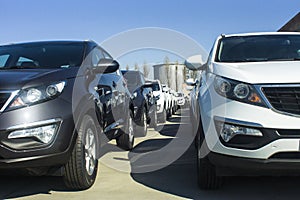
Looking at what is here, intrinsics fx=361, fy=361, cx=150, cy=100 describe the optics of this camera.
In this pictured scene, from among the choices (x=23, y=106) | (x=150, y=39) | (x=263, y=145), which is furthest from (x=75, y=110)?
(x=150, y=39)

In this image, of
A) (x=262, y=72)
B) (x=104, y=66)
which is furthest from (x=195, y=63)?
(x=262, y=72)

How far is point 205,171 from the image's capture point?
3.69 m

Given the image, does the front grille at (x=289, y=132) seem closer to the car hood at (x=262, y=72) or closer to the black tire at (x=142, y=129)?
the car hood at (x=262, y=72)

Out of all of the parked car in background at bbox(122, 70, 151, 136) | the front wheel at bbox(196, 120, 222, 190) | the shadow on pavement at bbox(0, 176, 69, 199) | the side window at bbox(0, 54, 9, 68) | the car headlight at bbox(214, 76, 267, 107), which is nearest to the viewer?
the car headlight at bbox(214, 76, 267, 107)

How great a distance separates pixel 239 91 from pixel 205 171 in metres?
0.94

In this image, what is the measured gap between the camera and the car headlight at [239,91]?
10.5ft

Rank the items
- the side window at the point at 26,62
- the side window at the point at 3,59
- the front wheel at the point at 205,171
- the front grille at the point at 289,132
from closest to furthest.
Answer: the front grille at the point at 289,132 < the front wheel at the point at 205,171 < the side window at the point at 26,62 < the side window at the point at 3,59

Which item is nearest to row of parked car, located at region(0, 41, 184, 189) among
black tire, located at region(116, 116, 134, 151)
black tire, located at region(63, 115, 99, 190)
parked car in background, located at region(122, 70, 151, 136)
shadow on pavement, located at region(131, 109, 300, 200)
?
black tire, located at region(63, 115, 99, 190)

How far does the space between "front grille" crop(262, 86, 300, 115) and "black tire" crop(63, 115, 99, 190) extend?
1854 millimetres

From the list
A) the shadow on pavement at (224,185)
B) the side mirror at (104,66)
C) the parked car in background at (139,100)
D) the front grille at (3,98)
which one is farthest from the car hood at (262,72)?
the parked car in background at (139,100)

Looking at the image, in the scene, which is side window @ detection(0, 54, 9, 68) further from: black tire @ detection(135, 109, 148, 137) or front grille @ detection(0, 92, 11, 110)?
black tire @ detection(135, 109, 148, 137)

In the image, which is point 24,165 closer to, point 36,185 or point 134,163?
point 36,185

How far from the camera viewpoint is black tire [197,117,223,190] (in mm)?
3591

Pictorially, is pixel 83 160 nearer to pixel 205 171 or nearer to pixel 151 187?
pixel 151 187
